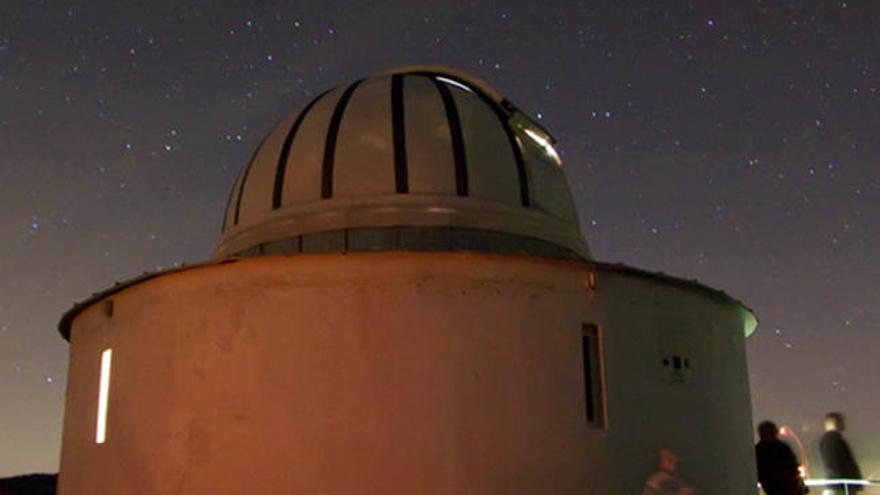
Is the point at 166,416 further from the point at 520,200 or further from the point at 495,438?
the point at 520,200

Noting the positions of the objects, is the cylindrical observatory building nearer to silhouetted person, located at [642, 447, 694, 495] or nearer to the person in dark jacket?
silhouetted person, located at [642, 447, 694, 495]

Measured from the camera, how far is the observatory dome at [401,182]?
1232 centimetres

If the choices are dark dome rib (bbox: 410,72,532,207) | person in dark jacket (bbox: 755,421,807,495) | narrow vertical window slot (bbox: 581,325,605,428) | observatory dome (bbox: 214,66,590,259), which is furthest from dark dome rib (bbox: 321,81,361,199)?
person in dark jacket (bbox: 755,421,807,495)

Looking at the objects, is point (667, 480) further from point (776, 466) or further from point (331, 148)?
point (331, 148)

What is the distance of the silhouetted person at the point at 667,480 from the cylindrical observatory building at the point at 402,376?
11cm

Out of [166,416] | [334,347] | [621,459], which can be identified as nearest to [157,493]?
[166,416]

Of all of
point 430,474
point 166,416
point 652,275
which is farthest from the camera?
point 652,275

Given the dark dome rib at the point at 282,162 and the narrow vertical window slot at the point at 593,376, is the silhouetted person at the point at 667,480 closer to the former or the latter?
the narrow vertical window slot at the point at 593,376

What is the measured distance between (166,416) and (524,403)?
12.8ft

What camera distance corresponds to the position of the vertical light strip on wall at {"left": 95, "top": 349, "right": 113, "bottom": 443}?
36.3ft

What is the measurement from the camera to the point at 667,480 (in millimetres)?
10719

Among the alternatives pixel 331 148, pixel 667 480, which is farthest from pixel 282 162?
pixel 667 480

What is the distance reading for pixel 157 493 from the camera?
9922mm

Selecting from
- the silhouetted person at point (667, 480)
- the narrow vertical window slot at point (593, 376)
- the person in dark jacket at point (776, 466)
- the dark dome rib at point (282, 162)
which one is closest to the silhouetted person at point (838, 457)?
the silhouetted person at point (667, 480)
